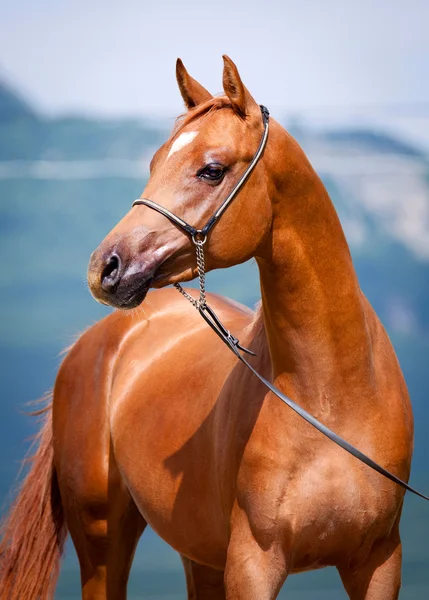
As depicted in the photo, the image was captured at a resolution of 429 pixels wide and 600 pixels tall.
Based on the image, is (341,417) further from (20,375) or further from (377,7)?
(20,375)

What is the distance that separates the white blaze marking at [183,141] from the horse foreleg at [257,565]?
0.74 meters

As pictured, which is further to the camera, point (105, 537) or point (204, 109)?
point (105, 537)

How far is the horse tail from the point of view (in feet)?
9.29

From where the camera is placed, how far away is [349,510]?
1.92 meters

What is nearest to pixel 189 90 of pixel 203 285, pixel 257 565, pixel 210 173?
pixel 210 173

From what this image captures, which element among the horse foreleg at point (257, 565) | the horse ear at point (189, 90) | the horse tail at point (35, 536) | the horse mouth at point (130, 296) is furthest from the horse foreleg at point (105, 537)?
the horse ear at point (189, 90)

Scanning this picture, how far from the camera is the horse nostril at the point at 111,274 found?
5.65 ft

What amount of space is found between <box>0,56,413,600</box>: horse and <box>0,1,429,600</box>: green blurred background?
163 cm

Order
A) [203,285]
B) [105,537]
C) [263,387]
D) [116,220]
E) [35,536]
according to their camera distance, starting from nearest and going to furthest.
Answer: [203,285] → [263,387] → [105,537] → [35,536] → [116,220]

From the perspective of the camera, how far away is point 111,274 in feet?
5.66

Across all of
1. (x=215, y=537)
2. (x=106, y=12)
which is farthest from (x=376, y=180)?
(x=215, y=537)

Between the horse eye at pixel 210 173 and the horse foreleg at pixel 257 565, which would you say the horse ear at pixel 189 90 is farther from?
the horse foreleg at pixel 257 565

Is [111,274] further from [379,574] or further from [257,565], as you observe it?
[379,574]

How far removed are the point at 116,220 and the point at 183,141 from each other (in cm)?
216
